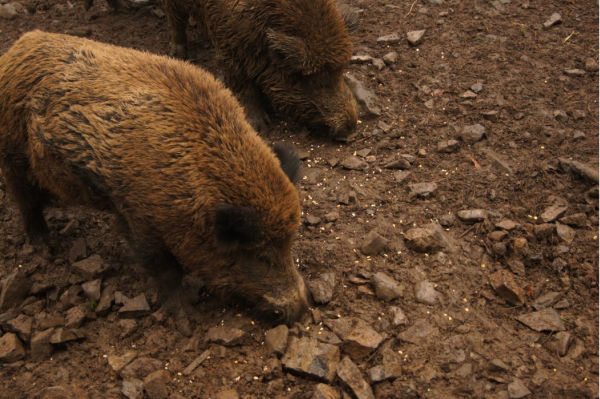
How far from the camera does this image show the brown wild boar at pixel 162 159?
159 inches

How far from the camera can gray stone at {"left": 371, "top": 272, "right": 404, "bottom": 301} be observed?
4.59m

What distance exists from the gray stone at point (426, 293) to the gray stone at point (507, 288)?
1.53ft

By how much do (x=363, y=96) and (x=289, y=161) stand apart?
8.37 feet

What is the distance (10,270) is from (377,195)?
11.3ft

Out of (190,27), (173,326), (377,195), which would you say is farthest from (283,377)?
(190,27)

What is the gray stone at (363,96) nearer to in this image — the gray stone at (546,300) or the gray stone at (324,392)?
the gray stone at (546,300)

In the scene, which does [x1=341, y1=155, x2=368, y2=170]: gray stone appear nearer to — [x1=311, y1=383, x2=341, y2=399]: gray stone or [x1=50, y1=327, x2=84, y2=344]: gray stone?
[x1=311, y1=383, x2=341, y2=399]: gray stone

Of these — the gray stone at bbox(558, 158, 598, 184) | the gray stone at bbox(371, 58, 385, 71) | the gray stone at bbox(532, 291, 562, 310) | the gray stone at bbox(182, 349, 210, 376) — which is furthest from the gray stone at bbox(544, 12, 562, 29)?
the gray stone at bbox(182, 349, 210, 376)

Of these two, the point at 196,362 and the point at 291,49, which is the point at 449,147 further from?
the point at 196,362

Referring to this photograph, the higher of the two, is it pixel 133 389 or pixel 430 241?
pixel 430 241

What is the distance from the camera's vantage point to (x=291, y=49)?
19.8 ft

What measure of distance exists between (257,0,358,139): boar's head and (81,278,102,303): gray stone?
293 cm

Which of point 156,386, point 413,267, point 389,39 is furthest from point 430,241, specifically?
point 389,39

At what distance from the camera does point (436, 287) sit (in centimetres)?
468
